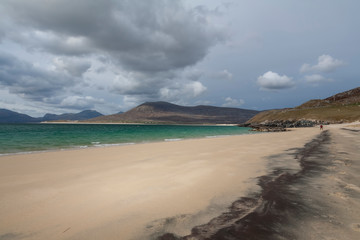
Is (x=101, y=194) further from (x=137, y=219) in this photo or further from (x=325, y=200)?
(x=325, y=200)

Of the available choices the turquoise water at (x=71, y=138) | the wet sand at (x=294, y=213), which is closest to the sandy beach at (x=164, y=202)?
the wet sand at (x=294, y=213)

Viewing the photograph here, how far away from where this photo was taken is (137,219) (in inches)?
167

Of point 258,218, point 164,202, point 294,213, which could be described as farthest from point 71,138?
point 294,213

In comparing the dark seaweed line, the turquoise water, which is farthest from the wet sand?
the turquoise water

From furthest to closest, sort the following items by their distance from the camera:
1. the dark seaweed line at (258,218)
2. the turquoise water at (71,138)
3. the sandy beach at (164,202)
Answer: the turquoise water at (71,138) < the sandy beach at (164,202) < the dark seaweed line at (258,218)

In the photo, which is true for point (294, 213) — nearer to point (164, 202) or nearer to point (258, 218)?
point (258, 218)

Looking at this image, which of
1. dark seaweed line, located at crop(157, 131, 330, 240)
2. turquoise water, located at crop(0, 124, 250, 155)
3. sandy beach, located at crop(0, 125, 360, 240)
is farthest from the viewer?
turquoise water, located at crop(0, 124, 250, 155)

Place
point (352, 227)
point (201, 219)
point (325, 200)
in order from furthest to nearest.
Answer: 1. point (325, 200)
2. point (201, 219)
3. point (352, 227)

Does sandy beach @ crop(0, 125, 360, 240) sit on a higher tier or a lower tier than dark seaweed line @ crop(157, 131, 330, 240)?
lower

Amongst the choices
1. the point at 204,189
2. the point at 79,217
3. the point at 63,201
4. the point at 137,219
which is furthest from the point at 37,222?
the point at 204,189

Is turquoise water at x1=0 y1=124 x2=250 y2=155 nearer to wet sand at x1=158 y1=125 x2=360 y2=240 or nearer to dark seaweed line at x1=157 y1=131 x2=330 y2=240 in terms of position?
dark seaweed line at x1=157 y1=131 x2=330 y2=240

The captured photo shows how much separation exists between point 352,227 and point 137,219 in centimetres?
449

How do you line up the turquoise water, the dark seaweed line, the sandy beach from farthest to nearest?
the turquoise water
the sandy beach
the dark seaweed line

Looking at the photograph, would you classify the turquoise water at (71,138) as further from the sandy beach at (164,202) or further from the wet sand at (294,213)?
the wet sand at (294,213)
